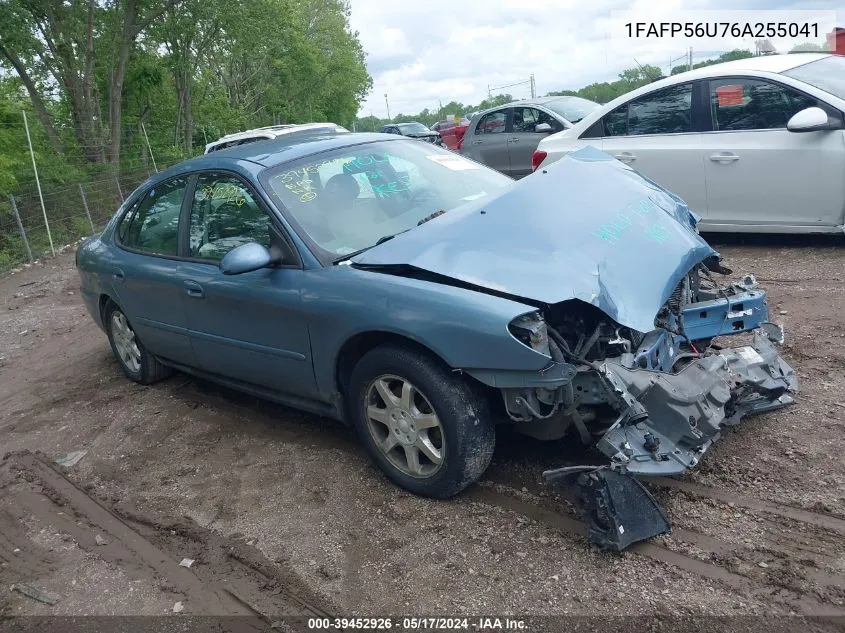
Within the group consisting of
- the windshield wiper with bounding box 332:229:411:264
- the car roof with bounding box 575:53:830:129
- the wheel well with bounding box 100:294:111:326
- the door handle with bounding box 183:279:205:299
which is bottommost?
the wheel well with bounding box 100:294:111:326

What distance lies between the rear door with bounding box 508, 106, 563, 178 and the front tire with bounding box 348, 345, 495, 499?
883cm

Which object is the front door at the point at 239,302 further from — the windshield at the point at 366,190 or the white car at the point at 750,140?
the white car at the point at 750,140

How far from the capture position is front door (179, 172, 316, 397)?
12.7 ft

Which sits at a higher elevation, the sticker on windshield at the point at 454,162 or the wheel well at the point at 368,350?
the sticker on windshield at the point at 454,162

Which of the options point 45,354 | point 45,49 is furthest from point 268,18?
point 45,354

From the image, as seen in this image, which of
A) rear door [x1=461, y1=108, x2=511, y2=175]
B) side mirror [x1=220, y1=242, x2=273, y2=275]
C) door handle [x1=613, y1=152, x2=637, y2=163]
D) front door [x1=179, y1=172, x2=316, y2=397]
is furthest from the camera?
rear door [x1=461, y1=108, x2=511, y2=175]

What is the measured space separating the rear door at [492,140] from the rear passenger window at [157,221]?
7.62 meters

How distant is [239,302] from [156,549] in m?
1.37

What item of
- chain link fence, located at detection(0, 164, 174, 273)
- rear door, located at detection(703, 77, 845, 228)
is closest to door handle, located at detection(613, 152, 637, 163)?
rear door, located at detection(703, 77, 845, 228)

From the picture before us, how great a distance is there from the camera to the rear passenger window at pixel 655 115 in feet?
22.4

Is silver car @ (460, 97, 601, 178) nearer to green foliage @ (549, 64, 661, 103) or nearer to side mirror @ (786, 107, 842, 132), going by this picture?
green foliage @ (549, 64, 661, 103)

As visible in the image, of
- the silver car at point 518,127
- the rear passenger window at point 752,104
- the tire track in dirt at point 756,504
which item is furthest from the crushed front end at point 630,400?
the silver car at point 518,127

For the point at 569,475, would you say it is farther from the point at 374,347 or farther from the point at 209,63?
the point at 209,63

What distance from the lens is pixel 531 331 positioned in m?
3.01
